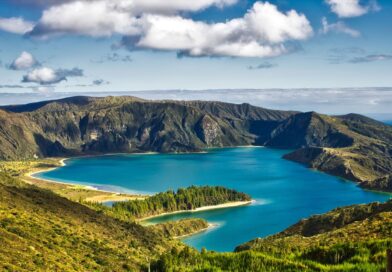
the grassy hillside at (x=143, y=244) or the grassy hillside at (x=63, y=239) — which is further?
the grassy hillside at (x=63, y=239)

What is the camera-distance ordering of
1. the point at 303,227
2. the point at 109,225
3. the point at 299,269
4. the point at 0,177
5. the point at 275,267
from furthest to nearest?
the point at 0,177
the point at 109,225
the point at 303,227
the point at 275,267
the point at 299,269

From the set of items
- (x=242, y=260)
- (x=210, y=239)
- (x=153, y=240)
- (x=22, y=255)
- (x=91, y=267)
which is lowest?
(x=210, y=239)

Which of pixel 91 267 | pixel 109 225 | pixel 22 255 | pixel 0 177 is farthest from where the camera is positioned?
pixel 0 177

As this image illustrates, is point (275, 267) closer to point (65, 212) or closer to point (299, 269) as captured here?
point (299, 269)

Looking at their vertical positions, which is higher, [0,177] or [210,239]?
[0,177]

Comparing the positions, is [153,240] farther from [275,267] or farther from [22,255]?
[275,267]

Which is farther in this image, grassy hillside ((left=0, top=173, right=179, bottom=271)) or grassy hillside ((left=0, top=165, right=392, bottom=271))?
grassy hillside ((left=0, top=173, right=179, bottom=271))

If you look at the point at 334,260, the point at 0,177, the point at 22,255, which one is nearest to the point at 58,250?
the point at 22,255

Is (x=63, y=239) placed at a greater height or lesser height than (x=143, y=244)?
greater

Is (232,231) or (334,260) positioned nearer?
(334,260)

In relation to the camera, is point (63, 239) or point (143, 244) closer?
point (63, 239)
